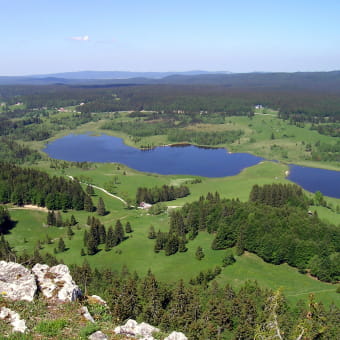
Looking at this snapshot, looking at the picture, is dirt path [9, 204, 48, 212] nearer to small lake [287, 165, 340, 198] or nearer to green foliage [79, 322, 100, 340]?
green foliage [79, 322, 100, 340]

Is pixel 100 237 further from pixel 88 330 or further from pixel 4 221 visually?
pixel 88 330

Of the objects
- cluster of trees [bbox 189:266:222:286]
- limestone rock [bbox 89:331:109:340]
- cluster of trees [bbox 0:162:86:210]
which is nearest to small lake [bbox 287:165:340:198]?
cluster of trees [bbox 189:266:222:286]

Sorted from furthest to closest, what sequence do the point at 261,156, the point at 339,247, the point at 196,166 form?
the point at 261,156 → the point at 196,166 → the point at 339,247

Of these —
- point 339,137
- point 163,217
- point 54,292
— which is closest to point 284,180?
point 163,217

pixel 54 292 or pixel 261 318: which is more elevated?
pixel 54 292

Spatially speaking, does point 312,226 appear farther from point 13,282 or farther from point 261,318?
point 13,282

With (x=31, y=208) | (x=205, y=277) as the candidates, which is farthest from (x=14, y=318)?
(x=31, y=208)

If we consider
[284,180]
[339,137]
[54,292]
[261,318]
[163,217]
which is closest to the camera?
[54,292]
